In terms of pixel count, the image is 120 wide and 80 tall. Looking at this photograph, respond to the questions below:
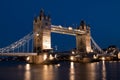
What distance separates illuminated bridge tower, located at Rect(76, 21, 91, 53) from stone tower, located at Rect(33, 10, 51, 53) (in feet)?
49.1

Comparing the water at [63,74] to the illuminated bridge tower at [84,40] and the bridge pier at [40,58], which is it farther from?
the illuminated bridge tower at [84,40]

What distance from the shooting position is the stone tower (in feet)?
168

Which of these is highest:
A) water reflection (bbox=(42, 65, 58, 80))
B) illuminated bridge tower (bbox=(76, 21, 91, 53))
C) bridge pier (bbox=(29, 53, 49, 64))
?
illuminated bridge tower (bbox=(76, 21, 91, 53))

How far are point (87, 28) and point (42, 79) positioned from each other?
142ft

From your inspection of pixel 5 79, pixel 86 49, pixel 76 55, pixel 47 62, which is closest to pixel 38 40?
pixel 47 62

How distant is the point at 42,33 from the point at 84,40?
16.5 metres

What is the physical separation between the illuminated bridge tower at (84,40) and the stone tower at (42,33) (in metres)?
15.0

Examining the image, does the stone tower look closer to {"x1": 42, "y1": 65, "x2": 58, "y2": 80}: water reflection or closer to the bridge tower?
the bridge tower

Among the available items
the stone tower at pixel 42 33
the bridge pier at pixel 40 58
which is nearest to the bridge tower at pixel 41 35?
the stone tower at pixel 42 33

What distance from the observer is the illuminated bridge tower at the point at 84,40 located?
6619 cm

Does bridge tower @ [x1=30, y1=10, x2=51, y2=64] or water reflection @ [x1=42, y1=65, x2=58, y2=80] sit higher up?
bridge tower @ [x1=30, y1=10, x2=51, y2=64]

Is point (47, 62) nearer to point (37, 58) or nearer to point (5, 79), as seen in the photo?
point (37, 58)

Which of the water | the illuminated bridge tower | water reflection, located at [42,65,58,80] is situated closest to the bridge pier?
the water

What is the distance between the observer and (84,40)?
216 ft
